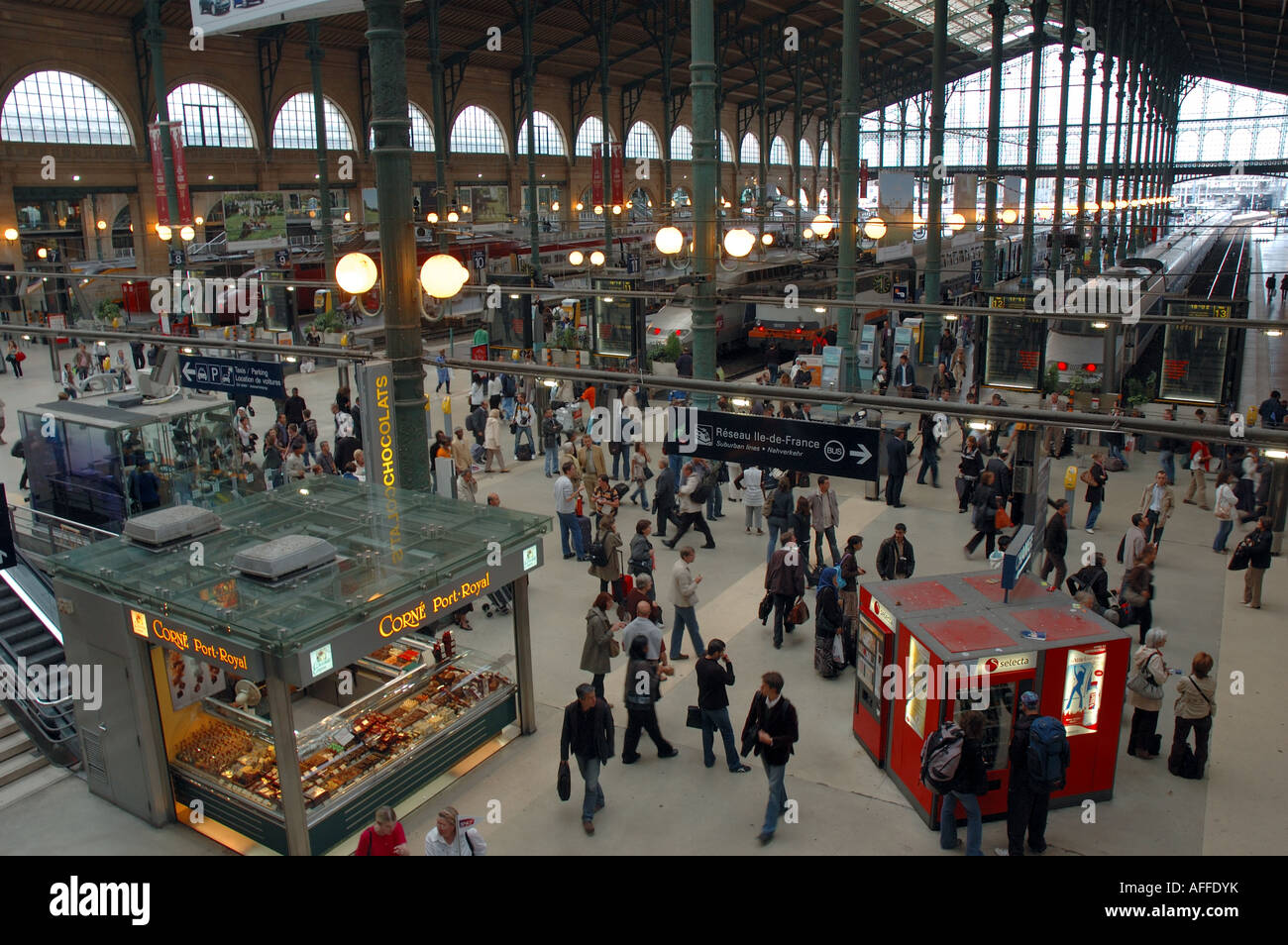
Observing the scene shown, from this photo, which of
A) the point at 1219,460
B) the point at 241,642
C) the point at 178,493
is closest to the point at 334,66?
the point at 178,493

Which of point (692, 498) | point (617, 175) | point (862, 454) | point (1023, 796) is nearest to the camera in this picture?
point (1023, 796)

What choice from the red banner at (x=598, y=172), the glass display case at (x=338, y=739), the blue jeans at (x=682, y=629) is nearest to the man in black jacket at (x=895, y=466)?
the blue jeans at (x=682, y=629)

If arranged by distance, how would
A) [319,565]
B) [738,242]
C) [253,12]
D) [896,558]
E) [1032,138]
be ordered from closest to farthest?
[253,12]
[319,565]
[896,558]
[738,242]
[1032,138]

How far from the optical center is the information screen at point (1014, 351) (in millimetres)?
19609

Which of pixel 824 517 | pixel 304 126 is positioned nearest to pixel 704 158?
pixel 824 517

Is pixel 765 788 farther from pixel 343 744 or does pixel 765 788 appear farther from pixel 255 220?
pixel 255 220

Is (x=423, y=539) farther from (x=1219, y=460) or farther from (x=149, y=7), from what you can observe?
(x=149, y=7)

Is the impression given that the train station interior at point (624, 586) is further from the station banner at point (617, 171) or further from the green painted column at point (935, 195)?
the station banner at point (617, 171)

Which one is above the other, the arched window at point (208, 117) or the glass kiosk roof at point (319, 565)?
the arched window at point (208, 117)

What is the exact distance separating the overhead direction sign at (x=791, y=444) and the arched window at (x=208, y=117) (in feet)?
124

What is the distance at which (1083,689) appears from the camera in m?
7.89

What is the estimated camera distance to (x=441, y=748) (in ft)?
28.7

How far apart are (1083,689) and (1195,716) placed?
1242mm

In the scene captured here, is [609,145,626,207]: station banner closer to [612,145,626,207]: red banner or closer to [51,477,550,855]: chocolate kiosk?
[612,145,626,207]: red banner
